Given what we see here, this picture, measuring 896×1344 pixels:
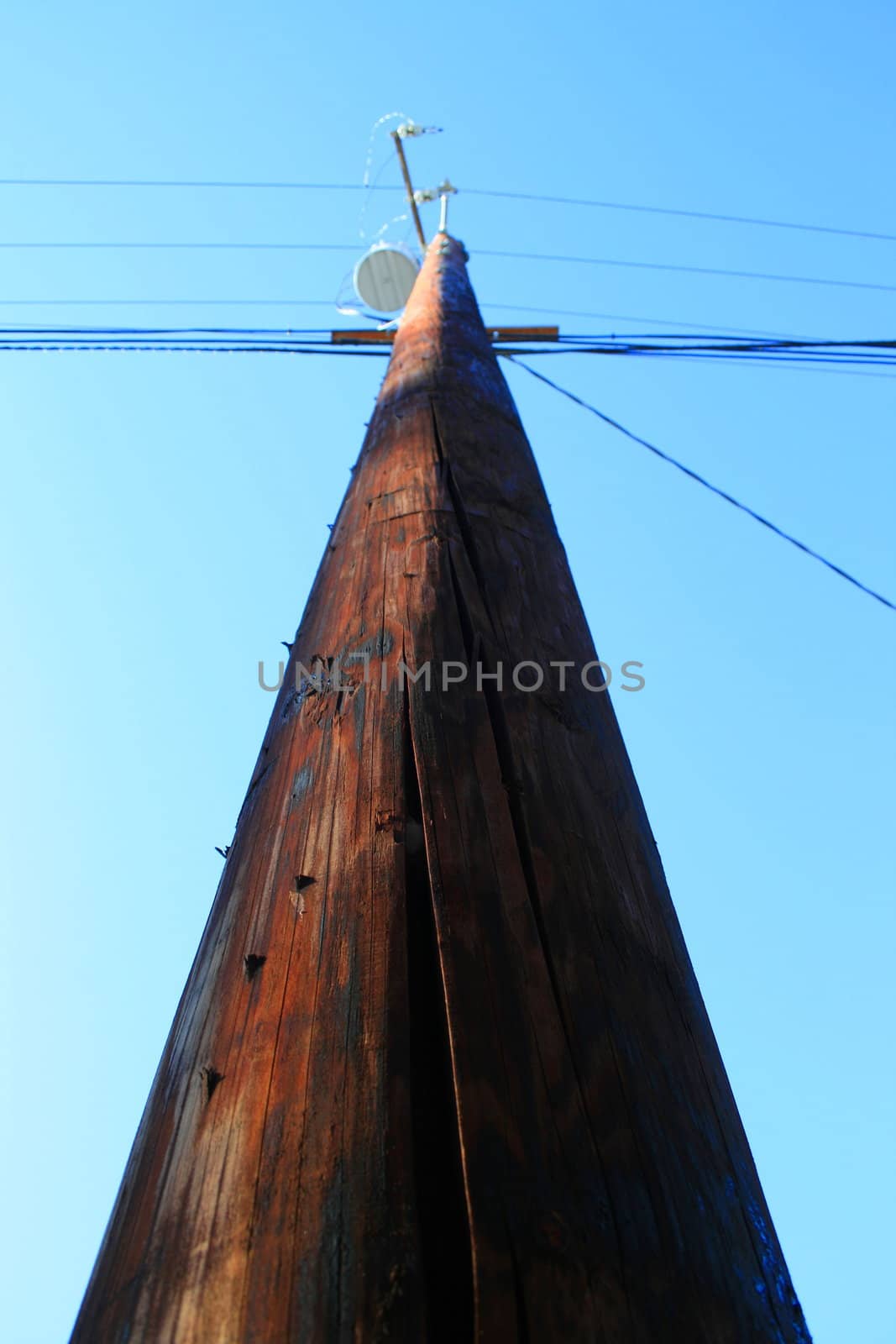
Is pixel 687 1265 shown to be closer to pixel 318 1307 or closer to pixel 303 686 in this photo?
pixel 318 1307

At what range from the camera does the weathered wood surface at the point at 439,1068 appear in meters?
0.82

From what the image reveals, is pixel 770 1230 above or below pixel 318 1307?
above

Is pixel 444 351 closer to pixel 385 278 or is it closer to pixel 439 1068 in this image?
pixel 439 1068

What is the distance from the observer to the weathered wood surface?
32.4 inches

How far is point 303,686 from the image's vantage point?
158 centimetres

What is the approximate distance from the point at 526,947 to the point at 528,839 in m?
0.16

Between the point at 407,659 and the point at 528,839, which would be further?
the point at 407,659

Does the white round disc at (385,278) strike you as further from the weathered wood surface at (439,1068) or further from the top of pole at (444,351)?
the weathered wood surface at (439,1068)

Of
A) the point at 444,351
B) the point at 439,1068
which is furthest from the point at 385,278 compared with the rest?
the point at 439,1068

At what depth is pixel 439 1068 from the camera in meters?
0.97

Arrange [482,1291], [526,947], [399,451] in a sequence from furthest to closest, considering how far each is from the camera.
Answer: [399,451] → [526,947] → [482,1291]

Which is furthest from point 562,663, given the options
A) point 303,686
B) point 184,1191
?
point 184,1191

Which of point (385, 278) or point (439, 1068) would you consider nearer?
point (439, 1068)

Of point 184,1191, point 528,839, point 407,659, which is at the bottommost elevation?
point 184,1191
